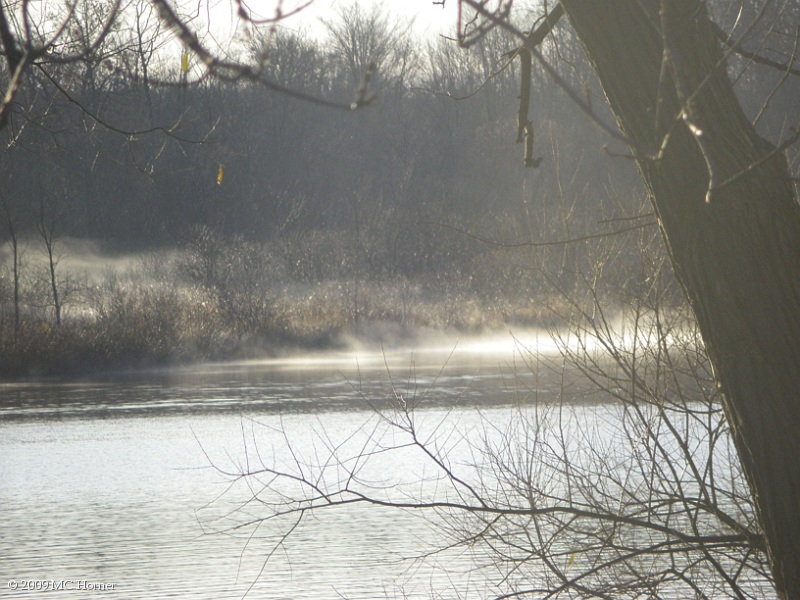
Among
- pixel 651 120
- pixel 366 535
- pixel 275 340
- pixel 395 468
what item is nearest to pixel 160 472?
pixel 395 468

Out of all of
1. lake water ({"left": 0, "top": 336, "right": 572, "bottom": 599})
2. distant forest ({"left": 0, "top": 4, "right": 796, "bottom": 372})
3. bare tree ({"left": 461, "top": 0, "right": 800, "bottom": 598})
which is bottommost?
lake water ({"left": 0, "top": 336, "right": 572, "bottom": 599})

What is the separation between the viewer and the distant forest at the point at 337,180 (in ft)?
106

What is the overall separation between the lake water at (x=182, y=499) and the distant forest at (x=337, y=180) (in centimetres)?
934

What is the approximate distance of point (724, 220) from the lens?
356 cm

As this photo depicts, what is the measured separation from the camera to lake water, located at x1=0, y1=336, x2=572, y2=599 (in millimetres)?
8430

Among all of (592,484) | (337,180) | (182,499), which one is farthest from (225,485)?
(337,180)

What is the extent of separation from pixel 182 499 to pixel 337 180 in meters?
37.3

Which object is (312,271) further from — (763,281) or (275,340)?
(763,281)

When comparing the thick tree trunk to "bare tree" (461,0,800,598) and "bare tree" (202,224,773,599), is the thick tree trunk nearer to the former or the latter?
"bare tree" (461,0,800,598)

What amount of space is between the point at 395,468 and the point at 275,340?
15266 mm

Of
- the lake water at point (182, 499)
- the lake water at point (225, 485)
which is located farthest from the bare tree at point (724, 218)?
the lake water at point (182, 499)

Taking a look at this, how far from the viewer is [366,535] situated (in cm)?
970

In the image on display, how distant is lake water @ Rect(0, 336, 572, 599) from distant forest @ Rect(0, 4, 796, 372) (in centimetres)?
934

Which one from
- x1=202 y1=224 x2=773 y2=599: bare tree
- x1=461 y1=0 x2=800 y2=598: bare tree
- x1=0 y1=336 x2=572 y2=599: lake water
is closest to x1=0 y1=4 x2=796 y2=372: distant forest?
x1=0 y1=336 x2=572 y2=599: lake water
